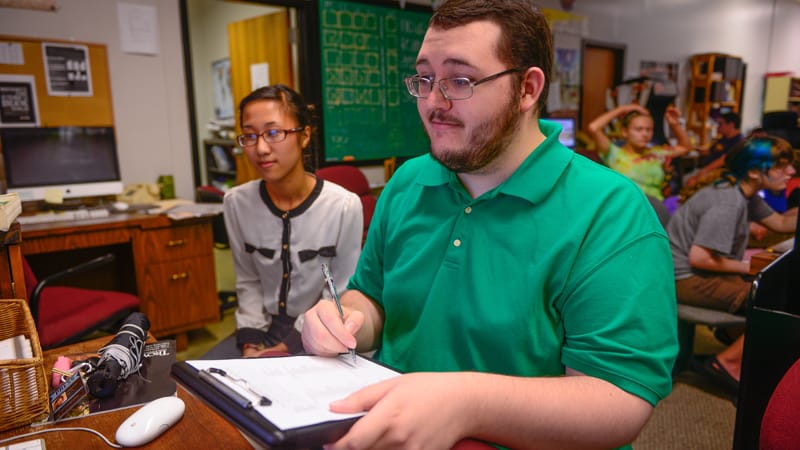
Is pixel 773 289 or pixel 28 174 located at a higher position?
pixel 28 174

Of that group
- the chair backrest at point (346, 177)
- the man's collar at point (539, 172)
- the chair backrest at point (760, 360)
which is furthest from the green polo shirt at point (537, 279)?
the chair backrest at point (346, 177)

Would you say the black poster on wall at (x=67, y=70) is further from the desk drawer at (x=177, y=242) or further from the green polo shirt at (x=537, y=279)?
the green polo shirt at (x=537, y=279)

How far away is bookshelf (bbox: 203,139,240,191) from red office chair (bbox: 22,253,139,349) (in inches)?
114

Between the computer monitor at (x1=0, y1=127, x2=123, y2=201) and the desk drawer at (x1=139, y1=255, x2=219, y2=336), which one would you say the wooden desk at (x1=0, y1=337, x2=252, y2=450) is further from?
the computer monitor at (x1=0, y1=127, x2=123, y2=201)

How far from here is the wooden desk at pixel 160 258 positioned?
8.98 feet

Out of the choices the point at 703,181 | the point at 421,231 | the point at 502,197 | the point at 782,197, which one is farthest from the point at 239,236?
the point at 782,197

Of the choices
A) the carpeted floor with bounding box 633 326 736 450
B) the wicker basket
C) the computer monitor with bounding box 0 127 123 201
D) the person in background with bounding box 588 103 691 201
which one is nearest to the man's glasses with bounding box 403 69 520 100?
the wicker basket

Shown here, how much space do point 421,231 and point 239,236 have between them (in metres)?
1.01

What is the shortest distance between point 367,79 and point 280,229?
2.91 metres

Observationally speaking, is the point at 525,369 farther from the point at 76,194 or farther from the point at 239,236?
the point at 76,194

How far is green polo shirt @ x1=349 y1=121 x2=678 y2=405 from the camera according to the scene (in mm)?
800

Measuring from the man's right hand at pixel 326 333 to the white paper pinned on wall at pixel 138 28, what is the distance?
121 inches

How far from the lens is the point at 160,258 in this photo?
2.98 metres

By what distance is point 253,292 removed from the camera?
187 cm
